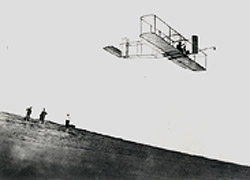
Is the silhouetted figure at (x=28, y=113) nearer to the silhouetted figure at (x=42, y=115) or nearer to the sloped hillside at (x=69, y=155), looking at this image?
the sloped hillside at (x=69, y=155)

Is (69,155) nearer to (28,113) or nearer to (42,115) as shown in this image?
(42,115)

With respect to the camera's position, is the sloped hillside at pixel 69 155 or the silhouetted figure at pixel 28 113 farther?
the silhouetted figure at pixel 28 113

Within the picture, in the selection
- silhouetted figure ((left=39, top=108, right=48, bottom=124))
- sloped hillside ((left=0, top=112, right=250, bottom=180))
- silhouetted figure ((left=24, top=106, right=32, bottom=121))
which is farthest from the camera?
silhouetted figure ((left=39, top=108, right=48, bottom=124))

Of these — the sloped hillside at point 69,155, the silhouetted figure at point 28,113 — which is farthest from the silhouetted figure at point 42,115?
the silhouetted figure at point 28,113

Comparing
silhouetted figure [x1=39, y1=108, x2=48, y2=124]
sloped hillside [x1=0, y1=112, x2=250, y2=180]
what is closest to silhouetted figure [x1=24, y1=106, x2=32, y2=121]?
sloped hillside [x1=0, y1=112, x2=250, y2=180]

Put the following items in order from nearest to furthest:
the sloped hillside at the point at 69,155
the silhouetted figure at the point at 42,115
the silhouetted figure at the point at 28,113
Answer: the sloped hillside at the point at 69,155 < the silhouetted figure at the point at 28,113 < the silhouetted figure at the point at 42,115

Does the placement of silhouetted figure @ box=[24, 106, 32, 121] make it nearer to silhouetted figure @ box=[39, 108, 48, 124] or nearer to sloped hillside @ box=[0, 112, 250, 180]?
sloped hillside @ box=[0, 112, 250, 180]

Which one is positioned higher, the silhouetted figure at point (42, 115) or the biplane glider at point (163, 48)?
the biplane glider at point (163, 48)

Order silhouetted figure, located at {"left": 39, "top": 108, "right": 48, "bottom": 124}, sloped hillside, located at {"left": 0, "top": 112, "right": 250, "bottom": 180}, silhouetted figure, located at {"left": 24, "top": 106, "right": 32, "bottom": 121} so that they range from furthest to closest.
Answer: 1. silhouetted figure, located at {"left": 39, "top": 108, "right": 48, "bottom": 124}
2. silhouetted figure, located at {"left": 24, "top": 106, "right": 32, "bottom": 121}
3. sloped hillside, located at {"left": 0, "top": 112, "right": 250, "bottom": 180}

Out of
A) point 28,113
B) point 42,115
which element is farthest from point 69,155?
point 28,113
